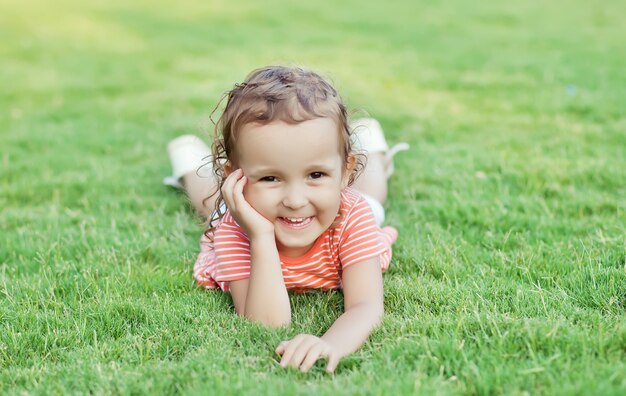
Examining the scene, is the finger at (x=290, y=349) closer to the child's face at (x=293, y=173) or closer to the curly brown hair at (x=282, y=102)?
the child's face at (x=293, y=173)

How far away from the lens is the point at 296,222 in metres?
2.88

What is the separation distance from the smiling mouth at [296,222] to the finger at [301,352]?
0.54 meters

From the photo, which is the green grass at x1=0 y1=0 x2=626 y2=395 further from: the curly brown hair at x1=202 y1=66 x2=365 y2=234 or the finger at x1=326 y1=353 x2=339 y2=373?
the curly brown hair at x1=202 y1=66 x2=365 y2=234

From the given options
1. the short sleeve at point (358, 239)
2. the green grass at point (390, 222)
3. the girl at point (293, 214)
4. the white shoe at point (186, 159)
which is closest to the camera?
the green grass at point (390, 222)

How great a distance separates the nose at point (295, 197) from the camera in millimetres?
2721

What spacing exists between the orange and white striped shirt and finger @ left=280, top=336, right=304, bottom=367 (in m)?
0.54

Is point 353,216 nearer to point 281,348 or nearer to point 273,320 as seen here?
point 273,320

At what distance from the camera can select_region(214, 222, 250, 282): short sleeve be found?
3.03 metres

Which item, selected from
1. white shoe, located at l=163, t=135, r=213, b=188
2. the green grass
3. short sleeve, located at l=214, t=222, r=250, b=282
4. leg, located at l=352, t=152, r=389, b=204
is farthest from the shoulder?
white shoe, located at l=163, t=135, r=213, b=188

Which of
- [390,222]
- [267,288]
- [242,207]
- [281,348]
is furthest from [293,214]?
[390,222]

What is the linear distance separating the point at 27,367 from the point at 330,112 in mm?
1441

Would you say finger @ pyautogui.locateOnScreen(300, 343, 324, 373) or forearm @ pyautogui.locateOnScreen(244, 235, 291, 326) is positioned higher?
forearm @ pyautogui.locateOnScreen(244, 235, 291, 326)

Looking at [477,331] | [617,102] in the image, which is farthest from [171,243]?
[617,102]

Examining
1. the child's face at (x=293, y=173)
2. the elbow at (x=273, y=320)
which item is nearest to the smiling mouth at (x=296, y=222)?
the child's face at (x=293, y=173)
